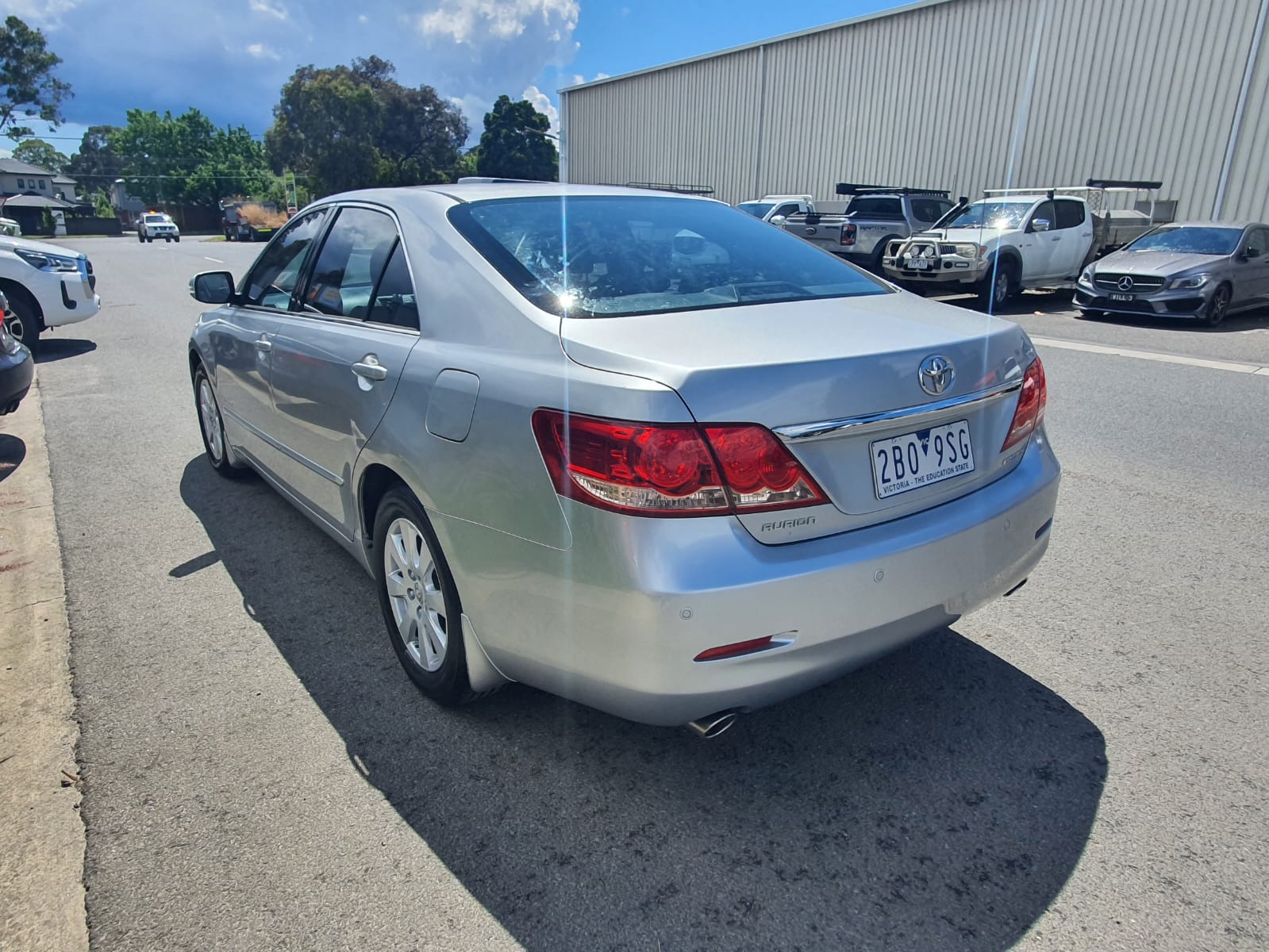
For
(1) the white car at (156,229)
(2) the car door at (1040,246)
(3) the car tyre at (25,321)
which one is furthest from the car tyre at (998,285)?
(1) the white car at (156,229)

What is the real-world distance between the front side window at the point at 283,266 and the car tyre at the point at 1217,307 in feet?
40.6

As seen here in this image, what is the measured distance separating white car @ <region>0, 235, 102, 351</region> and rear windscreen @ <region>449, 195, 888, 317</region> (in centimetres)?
875

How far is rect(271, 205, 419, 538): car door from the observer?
2.88m

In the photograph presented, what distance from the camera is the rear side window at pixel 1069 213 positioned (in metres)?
14.8

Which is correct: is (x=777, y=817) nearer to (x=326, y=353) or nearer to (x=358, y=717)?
(x=358, y=717)

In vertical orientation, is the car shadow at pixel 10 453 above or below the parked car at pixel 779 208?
below

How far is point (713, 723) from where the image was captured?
216 centimetres

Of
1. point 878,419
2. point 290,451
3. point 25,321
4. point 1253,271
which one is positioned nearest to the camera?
point 878,419

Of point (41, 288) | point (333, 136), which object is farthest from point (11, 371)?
point (333, 136)

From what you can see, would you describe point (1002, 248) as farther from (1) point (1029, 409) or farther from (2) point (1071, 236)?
(1) point (1029, 409)

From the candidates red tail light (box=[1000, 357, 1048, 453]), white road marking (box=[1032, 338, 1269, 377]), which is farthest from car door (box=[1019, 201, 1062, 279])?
red tail light (box=[1000, 357, 1048, 453])

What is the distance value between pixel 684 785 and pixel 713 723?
414 mm

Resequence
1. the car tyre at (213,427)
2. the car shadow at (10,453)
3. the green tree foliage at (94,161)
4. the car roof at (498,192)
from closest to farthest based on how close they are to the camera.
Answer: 1. the car roof at (498,192)
2. the car tyre at (213,427)
3. the car shadow at (10,453)
4. the green tree foliage at (94,161)

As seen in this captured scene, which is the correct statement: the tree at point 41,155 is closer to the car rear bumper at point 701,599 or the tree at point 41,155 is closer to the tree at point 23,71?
the tree at point 23,71
